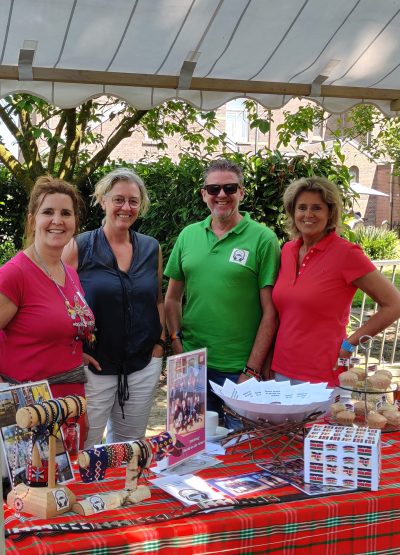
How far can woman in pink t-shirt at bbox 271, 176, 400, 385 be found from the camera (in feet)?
9.44

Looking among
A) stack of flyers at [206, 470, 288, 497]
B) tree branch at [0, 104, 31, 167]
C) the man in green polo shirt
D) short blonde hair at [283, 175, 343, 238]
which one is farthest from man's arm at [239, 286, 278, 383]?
tree branch at [0, 104, 31, 167]

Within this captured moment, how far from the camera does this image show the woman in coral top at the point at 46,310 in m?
2.44

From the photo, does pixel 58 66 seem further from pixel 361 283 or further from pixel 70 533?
pixel 70 533

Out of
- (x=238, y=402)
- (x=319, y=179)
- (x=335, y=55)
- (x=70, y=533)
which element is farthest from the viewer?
(x=335, y=55)

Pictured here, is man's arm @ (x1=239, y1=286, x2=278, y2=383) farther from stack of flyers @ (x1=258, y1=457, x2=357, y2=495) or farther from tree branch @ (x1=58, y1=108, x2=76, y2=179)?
tree branch @ (x1=58, y1=108, x2=76, y2=179)

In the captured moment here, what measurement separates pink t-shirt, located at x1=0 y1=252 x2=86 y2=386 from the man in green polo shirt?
32.3 inches

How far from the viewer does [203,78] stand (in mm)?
3268

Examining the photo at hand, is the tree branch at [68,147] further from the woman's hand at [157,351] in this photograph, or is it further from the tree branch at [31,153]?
the woman's hand at [157,351]

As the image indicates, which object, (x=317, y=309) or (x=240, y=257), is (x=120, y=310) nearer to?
(x=240, y=257)

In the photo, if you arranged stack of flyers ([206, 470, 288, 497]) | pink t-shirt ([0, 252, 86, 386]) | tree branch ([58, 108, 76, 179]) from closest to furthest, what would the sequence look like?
stack of flyers ([206, 470, 288, 497]) < pink t-shirt ([0, 252, 86, 386]) < tree branch ([58, 108, 76, 179])

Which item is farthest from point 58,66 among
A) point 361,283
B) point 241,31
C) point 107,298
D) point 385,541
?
point 385,541

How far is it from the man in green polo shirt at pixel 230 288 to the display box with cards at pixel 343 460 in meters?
1.14

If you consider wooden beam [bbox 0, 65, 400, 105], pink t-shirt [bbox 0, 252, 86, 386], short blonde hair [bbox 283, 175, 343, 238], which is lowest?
pink t-shirt [bbox 0, 252, 86, 386]

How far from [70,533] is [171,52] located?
7.37 ft
